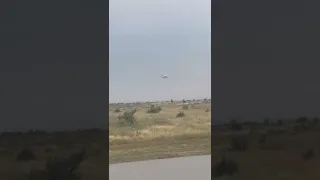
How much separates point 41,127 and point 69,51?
61cm

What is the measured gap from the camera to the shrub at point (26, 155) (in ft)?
11.0

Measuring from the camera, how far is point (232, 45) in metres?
3.79

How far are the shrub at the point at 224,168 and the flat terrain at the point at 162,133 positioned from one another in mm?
150

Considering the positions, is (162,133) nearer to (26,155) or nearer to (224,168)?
(224,168)

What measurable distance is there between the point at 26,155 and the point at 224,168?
5.21ft

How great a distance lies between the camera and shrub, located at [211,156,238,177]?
148 inches

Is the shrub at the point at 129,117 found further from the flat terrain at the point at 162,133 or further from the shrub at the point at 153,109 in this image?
the shrub at the point at 153,109

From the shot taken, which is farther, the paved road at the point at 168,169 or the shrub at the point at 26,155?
the paved road at the point at 168,169

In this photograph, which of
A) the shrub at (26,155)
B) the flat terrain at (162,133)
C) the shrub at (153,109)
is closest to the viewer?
the shrub at (26,155)

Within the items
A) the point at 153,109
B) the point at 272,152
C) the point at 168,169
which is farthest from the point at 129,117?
the point at 272,152

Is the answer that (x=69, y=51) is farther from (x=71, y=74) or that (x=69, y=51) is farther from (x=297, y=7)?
(x=297, y=7)

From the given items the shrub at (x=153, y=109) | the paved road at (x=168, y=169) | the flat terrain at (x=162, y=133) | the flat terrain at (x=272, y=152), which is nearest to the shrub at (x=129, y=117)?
the flat terrain at (x=162, y=133)

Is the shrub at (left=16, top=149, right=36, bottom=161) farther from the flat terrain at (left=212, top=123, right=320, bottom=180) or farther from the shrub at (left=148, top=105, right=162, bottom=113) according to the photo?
the flat terrain at (left=212, top=123, right=320, bottom=180)

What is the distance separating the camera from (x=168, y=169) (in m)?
3.85
